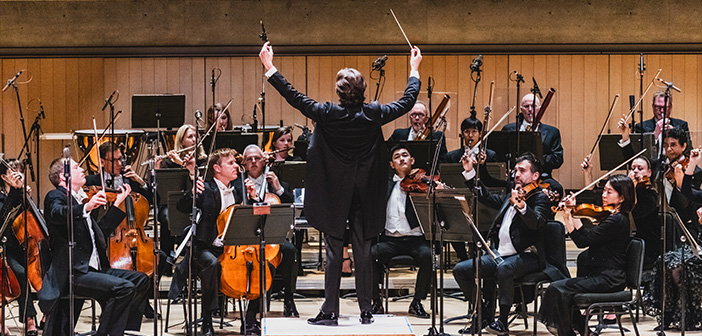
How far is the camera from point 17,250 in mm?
6004

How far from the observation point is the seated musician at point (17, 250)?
584cm

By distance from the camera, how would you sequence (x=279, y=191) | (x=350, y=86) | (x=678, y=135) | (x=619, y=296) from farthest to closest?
(x=279, y=191), (x=678, y=135), (x=619, y=296), (x=350, y=86)

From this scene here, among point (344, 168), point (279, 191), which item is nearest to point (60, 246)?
point (279, 191)

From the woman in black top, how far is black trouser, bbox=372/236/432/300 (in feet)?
4.04

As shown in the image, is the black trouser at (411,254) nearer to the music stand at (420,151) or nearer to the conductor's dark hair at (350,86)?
the music stand at (420,151)

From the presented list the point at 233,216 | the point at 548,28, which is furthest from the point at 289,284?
the point at 548,28

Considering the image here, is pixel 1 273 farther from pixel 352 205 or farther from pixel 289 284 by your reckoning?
pixel 352 205

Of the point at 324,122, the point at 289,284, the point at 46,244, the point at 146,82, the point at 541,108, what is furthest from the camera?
the point at 146,82

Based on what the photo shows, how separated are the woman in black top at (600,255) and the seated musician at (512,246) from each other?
42 cm

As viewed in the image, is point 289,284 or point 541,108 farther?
Answer: point 541,108

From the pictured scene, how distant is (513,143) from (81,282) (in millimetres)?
3316

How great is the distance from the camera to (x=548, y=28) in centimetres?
980

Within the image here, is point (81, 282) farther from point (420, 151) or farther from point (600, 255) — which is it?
point (600, 255)

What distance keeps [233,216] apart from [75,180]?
37.4 inches
